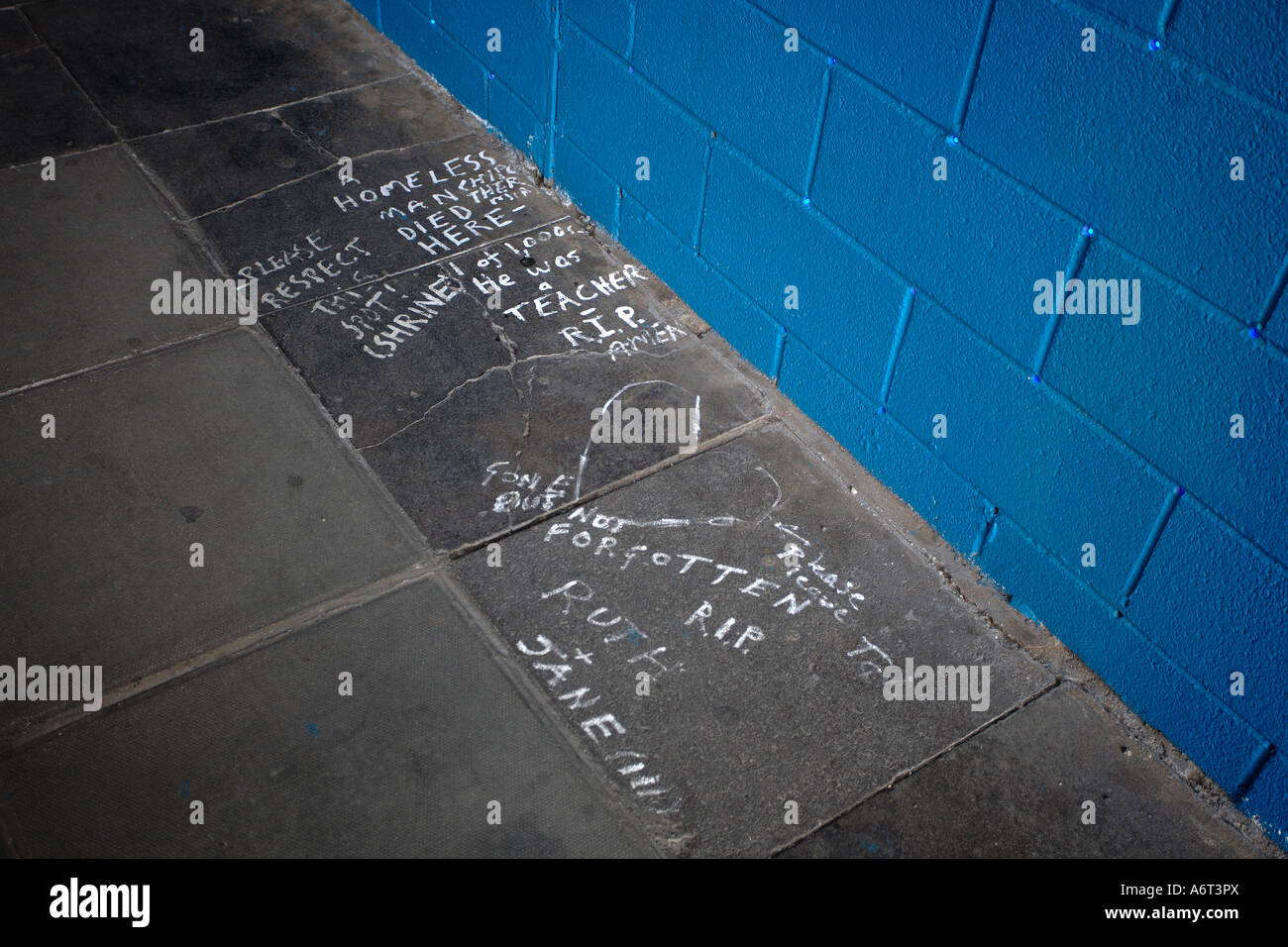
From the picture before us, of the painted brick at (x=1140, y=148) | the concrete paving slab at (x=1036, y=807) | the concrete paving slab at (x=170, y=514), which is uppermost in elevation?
the painted brick at (x=1140, y=148)

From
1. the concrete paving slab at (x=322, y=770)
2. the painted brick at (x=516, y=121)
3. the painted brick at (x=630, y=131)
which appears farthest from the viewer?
the painted brick at (x=516, y=121)

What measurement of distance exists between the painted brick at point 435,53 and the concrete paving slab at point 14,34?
5.61 ft

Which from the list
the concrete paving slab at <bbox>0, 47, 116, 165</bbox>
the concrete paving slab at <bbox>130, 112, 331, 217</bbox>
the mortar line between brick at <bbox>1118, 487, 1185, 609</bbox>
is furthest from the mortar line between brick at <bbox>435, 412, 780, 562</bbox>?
the concrete paving slab at <bbox>0, 47, 116, 165</bbox>

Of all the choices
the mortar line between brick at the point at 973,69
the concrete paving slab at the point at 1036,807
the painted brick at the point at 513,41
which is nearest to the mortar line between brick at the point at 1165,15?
the mortar line between brick at the point at 973,69

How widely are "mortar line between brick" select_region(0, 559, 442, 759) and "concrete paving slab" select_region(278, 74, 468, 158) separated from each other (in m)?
2.46

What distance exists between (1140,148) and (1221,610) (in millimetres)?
1145

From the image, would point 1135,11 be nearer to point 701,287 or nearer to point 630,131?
point 701,287

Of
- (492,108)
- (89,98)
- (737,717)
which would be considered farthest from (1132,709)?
(89,98)

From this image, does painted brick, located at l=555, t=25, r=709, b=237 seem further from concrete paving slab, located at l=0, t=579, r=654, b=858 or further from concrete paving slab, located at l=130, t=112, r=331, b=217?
concrete paving slab, located at l=0, t=579, r=654, b=858

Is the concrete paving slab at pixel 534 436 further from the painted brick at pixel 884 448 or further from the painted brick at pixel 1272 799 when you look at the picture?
the painted brick at pixel 1272 799

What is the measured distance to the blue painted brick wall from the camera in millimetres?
2482

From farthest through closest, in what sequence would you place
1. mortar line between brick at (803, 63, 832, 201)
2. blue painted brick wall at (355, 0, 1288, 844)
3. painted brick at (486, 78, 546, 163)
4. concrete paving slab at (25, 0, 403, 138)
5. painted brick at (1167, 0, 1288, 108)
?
concrete paving slab at (25, 0, 403, 138) < painted brick at (486, 78, 546, 163) < mortar line between brick at (803, 63, 832, 201) < blue painted brick wall at (355, 0, 1288, 844) < painted brick at (1167, 0, 1288, 108)

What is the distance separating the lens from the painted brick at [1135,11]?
244cm

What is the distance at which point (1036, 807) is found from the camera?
113 inches
